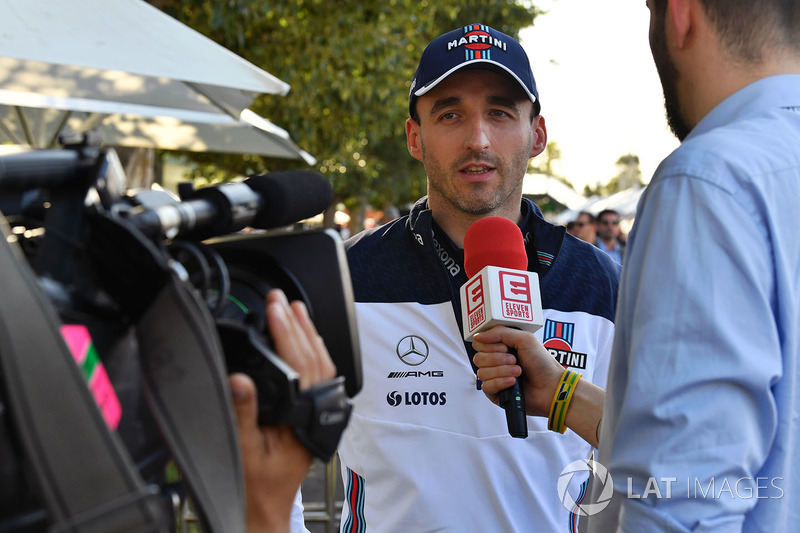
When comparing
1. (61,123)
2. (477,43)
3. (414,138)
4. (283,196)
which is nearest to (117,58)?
(414,138)

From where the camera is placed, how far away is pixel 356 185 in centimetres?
1892

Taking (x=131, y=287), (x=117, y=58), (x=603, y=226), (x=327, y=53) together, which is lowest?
(x=603, y=226)

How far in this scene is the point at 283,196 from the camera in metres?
1.34

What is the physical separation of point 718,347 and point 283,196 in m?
0.73

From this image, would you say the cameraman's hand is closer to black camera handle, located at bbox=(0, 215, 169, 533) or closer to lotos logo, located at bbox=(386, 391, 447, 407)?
black camera handle, located at bbox=(0, 215, 169, 533)

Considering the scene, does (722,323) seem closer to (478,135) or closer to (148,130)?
(478,135)

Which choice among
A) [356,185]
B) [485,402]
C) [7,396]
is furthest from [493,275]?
[356,185]

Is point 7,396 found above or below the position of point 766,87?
below

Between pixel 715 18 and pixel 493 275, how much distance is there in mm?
820

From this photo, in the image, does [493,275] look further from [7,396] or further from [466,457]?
[7,396]

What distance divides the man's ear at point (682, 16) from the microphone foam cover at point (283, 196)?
711mm

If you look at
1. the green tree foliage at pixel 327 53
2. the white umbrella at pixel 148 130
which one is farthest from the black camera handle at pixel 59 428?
the green tree foliage at pixel 327 53

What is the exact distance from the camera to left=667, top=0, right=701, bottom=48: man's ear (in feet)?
4.57

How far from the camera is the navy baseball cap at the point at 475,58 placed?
2420 millimetres
